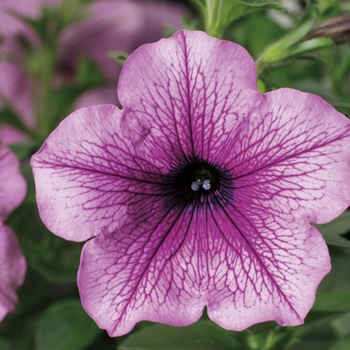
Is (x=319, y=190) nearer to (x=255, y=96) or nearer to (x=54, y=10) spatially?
(x=255, y=96)

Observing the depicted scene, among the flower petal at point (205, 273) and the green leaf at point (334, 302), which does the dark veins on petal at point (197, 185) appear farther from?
the green leaf at point (334, 302)

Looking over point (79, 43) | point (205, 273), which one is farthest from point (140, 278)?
point (79, 43)

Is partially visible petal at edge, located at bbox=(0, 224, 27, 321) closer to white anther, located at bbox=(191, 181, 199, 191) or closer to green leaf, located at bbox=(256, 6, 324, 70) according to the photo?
white anther, located at bbox=(191, 181, 199, 191)

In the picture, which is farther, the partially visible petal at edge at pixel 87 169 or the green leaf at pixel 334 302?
the green leaf at pixel 334 302

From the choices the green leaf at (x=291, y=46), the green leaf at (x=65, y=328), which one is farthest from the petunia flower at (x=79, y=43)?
the green leaf at (x=291, y=46)

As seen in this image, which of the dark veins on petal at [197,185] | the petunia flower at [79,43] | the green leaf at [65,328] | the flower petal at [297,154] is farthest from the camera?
the petunia flower at [79,43]

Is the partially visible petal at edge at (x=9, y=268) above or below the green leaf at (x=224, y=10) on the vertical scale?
below

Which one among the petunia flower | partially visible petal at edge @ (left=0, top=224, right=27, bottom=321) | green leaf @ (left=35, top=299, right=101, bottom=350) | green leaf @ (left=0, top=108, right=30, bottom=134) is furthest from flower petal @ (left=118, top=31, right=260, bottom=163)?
the petunia flower

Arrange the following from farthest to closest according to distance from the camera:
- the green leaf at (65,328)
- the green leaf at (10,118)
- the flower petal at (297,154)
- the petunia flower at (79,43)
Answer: the petunia flower at (79,43) → the green leaf at (10,118) → the green leaf at (65,328) → the flower petal at (297,154)
